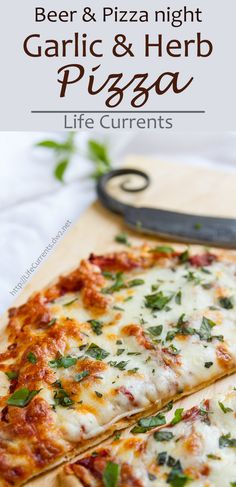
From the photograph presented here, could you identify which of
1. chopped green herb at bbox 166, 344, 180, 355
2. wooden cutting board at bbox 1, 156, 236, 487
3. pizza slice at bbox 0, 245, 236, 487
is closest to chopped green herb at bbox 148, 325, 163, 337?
pizza slice at bbox 0, 245, 236, 487

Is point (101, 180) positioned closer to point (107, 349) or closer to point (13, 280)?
point (13, 280)

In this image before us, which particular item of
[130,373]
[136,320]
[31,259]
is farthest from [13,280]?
[130,373]

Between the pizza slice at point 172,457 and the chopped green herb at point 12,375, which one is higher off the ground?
the chopped green herb at point 12,375

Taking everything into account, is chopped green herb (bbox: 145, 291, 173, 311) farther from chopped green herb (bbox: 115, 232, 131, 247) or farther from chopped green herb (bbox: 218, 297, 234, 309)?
chopped green herb (bbox: 115, 232, 131, 247)

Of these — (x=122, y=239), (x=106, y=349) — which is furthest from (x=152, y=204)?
(x=106, y=349)

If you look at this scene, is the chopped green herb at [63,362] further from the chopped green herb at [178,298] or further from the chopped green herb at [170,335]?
the chopped green herb at [178,298]

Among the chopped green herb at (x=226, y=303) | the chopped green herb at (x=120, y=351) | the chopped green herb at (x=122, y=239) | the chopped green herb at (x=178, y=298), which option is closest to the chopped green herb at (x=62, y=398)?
the chopped green herb at (x=120, y=351)
